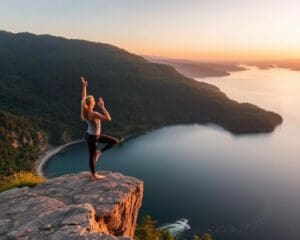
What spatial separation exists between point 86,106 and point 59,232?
4409 millimetres

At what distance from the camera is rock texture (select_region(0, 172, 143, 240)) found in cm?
804

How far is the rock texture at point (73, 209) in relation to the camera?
316 inches

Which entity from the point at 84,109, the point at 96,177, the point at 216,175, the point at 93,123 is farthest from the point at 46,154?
the point at 84,109

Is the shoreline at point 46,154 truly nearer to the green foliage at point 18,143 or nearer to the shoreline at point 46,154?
the shoreline at point 46,154

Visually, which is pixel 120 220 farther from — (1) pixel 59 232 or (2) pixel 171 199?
(2) pixel 171 199

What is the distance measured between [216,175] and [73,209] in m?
108

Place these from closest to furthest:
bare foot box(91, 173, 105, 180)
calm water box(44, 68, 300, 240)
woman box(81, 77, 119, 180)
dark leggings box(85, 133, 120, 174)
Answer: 1. woman box(81, 77, 119, 180)
2. dark leggings box(85, 133, 120, 174)
3. bare foot box(91, 173, 105, 180)
4. calm water box(44, 68, 300, 240)

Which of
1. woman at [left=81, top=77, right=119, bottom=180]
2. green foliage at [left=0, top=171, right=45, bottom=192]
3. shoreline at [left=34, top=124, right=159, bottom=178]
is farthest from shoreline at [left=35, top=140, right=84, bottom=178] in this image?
woman at [left=81, top=77, right=119, bottom=180]

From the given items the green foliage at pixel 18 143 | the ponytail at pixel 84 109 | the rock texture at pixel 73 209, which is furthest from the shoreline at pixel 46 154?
the ponytail at pixel 84 109

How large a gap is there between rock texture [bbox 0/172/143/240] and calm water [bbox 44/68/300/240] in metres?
68.3

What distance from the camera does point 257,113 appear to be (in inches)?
7608

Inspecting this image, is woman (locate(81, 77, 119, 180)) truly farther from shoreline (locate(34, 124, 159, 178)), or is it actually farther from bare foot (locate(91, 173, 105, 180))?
shoreline (locate(34, 124, 159, 178))

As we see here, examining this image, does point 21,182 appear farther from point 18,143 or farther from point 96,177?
point 18,143

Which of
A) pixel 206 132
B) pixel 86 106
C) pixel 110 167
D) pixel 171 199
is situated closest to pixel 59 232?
pixel 86 106
